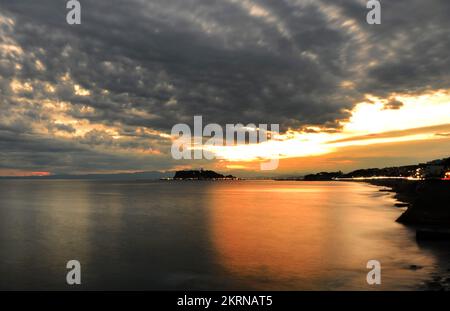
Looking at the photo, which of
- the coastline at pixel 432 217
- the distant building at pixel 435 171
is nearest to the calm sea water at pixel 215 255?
the coastline at pixel 432 217

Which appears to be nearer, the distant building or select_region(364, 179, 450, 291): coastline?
select_region(364, 179, 450, 291): coastline

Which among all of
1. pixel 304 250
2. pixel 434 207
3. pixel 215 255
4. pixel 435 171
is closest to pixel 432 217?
pixel 434 207

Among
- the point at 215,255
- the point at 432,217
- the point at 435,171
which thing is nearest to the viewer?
the point at 215,255

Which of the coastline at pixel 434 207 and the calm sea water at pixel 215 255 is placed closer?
the calm sea water at pixel 215 255

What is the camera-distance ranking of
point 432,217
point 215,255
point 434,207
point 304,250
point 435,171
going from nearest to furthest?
→ point 215,255 → point 304,250 → point 434,207 → point 432,217 → point 435,171

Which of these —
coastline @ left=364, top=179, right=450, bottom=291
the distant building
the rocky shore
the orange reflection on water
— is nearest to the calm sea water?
the orange reflection on water

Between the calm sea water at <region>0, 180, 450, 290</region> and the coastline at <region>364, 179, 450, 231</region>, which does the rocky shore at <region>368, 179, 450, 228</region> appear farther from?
the calm sea water at <region>0, 180, 450, 290</region>

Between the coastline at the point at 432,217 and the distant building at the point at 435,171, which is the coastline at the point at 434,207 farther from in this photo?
the distant building at the point at 435,171

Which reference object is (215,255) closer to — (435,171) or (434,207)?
(434,207)

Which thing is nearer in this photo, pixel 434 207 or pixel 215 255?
pixel 215 255

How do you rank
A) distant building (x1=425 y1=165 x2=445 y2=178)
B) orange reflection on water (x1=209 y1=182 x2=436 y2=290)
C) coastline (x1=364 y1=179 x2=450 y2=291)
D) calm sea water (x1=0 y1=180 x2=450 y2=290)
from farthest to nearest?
distant building (x1=425 y1=165 x2=445 y2=178), coastline (x1=364 y1=179 x2=450 y2=291), orange reflection on water (x1=209 y1=182 x2=436 y2=290), calm sea water (x1=0 y1=180 x2=450 y2=290)

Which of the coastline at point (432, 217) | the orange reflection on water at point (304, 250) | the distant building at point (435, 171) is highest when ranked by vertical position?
the distant building at point (435, 171)
